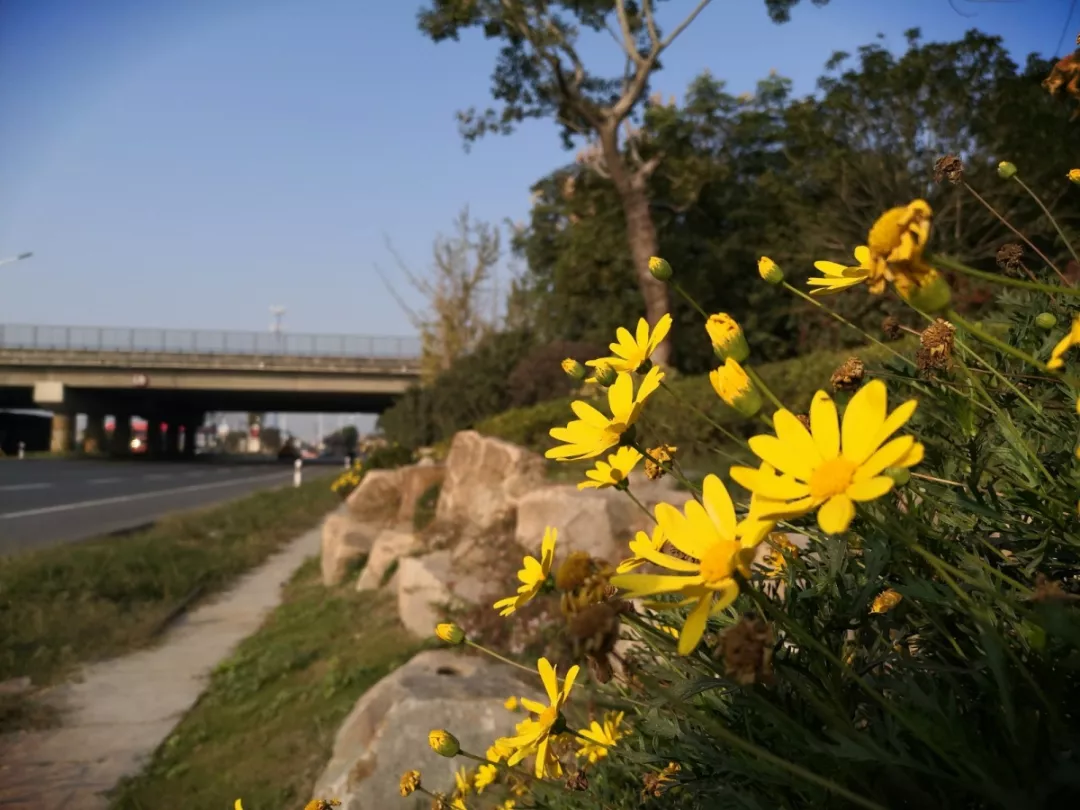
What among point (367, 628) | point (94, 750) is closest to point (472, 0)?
point (367, 628)

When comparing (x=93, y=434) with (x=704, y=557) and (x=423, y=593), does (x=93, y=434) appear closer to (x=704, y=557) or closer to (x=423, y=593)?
(x=423, y=593)

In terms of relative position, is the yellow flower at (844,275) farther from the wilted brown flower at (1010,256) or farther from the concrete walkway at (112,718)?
the concrete walkway at (112,718)

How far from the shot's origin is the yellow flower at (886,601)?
93 centimetres

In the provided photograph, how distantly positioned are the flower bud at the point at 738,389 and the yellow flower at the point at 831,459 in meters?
0.16

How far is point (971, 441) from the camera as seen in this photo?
Answer: 1.03 m

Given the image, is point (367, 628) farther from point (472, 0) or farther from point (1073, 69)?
point (472, 0)

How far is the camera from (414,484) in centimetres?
874

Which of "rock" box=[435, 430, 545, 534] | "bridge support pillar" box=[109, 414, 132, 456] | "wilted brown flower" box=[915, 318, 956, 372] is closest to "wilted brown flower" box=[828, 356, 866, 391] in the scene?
"wilted brown flower" box=[915, 318, 956, 372]

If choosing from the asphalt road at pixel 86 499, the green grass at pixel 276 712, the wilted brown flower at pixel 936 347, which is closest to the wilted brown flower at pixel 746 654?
the wilted brown flower at pixel 936 347

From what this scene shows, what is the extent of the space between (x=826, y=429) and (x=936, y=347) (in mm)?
387

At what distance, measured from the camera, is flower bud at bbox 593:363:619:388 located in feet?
4.02

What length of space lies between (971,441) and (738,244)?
42.8ft

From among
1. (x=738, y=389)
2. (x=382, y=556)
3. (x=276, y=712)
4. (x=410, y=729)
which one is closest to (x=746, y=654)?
(x=738, y=389)

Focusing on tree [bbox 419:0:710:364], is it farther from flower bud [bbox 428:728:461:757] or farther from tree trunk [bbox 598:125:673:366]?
flower bud [bbox 428:728:461:757]
